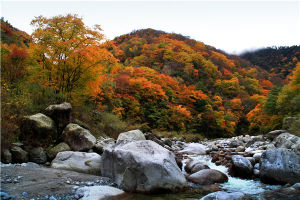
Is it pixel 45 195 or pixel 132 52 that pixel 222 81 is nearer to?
pixel 132 52

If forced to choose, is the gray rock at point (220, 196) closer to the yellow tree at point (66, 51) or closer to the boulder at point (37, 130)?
the boulder at point (37, 130)

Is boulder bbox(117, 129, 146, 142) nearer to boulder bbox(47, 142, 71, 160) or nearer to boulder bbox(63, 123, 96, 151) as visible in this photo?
boulder bbox(63, 123, 96, 151)

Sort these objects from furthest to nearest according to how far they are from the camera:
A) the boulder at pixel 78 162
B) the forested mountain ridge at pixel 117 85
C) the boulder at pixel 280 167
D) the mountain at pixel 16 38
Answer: the mountain at pixel 16 38 < the forested mountain ridge at pixel 117 85 < the boulder at pixel 78 162 < the boulder at pixel 280 167

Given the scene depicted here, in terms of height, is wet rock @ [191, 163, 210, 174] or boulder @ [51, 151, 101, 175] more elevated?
boulder @ [51, 151, 101, 175]

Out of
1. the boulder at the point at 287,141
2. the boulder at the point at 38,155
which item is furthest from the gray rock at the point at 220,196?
the boulder at the point at 287,141

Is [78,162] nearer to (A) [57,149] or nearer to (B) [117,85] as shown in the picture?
(A) [57,149]

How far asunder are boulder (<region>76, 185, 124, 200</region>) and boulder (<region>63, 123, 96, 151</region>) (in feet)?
10.7

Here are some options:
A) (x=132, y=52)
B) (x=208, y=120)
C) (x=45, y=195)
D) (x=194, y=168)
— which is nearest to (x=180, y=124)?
(x=208, y=120)

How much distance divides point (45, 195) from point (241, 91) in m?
40.6

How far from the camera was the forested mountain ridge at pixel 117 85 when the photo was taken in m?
9.95

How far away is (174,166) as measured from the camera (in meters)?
5.34

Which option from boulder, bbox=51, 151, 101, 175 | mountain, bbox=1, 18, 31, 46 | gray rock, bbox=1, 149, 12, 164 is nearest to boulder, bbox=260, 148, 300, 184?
boulder, bbox=51, 151, 101, 175

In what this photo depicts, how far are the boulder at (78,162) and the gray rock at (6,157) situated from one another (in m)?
1.19

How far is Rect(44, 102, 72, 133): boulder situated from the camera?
319 inches
